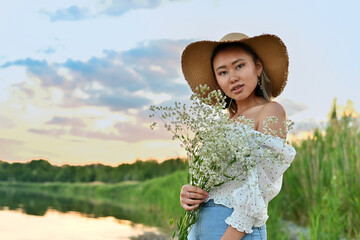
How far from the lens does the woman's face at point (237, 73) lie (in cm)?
244

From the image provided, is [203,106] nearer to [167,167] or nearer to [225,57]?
[225,57]

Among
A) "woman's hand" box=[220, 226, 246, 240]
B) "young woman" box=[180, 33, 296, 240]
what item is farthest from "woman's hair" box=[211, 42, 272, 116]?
"woman's hand" box=[220, 226, 246, 240]

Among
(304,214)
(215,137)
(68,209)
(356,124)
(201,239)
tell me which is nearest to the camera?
(215,137)

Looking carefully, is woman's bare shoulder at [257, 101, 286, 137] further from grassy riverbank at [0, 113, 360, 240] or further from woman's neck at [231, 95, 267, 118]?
grassy riverbank at [0, 113, 360, 240]

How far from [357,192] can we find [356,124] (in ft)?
7.61

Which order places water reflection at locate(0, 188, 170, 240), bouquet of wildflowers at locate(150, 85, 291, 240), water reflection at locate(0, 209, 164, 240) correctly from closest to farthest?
bouquet of wildflowers at locate(150, 85, 291, 240) → water reflection at locate(0, 209, 164, 240) → water reflection at locate(0, 188, 170, 240)

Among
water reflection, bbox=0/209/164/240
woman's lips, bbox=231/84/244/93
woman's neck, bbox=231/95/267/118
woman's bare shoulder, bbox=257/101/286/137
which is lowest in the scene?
water reflection, bbox=0/209/164/240

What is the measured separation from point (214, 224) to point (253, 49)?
3.56ft

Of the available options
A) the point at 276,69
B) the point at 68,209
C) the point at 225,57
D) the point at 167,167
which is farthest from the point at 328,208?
the point at 167,167

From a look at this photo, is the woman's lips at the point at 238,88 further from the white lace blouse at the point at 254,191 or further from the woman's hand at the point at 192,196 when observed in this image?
the woman's hand at the point at 192,196

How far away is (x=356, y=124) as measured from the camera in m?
7.19

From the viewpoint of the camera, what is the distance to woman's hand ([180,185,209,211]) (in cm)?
214

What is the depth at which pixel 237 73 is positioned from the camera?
95.6 inches

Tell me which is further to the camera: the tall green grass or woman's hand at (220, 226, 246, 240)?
the tall green grass
